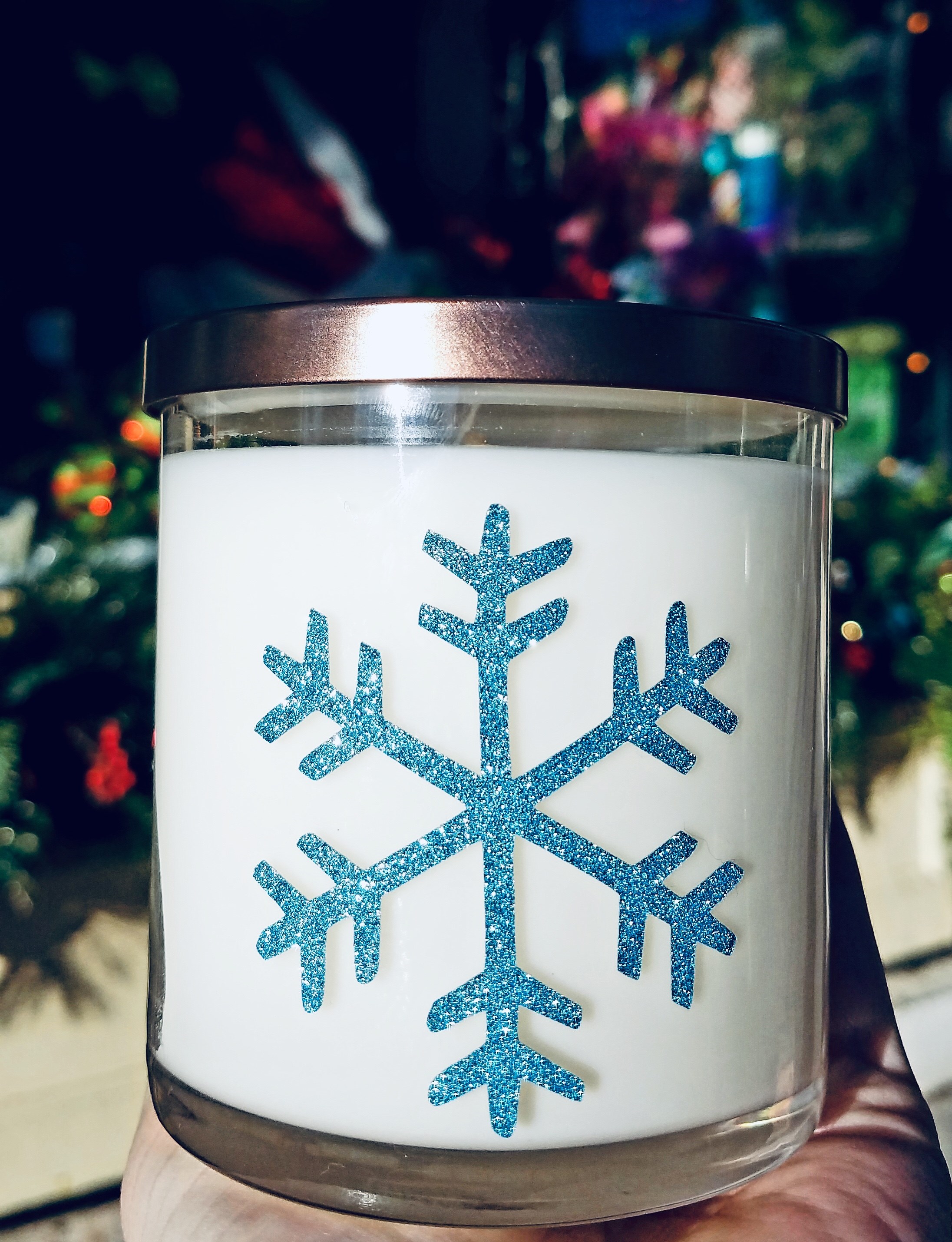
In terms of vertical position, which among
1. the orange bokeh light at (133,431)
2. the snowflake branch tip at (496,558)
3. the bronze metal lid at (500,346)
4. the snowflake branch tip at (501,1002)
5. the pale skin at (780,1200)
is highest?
the orange bokeh light at (133,431)

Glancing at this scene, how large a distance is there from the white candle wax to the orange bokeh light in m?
0.61

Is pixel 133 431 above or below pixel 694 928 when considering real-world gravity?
above

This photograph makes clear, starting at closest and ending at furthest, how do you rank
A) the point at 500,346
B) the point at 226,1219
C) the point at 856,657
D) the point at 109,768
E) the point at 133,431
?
the point at 500,346, the point at 226,1219, the point at 109,768, the point at 133,431, the point at 856,657

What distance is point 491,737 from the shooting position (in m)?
0.32

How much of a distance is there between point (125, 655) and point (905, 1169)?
0.58 metres

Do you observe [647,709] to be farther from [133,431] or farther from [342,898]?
[133,431]

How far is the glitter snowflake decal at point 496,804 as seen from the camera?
320 millimetres

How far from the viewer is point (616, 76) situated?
58.9 inches

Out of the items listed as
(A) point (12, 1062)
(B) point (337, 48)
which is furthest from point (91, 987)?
(B) point (337, 48)

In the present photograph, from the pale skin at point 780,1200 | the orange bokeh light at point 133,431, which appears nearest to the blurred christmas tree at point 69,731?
the orange bokeh light at point 133,431

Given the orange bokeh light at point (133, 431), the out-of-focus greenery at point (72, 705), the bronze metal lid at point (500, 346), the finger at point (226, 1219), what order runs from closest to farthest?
the bronze metal lid at point (500, 346)
the finger at point (226, 1219)
the out-of-focus greenery at point (72, 705)
the orange bokeh light at point (133, 431)

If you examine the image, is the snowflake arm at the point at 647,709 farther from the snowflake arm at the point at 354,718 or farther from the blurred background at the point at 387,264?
the blurred background at the point at 387,264

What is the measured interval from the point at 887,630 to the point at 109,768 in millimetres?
838

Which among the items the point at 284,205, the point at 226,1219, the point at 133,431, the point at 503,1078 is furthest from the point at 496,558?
the point at 284,205
